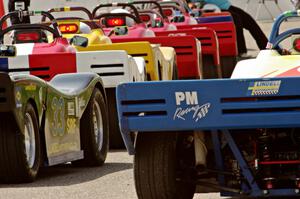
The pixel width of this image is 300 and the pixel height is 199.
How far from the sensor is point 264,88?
841 cm

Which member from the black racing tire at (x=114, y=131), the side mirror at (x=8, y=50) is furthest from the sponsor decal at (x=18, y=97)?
the black racing tire at (x=114, y=131)

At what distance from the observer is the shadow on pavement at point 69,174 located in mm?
11312

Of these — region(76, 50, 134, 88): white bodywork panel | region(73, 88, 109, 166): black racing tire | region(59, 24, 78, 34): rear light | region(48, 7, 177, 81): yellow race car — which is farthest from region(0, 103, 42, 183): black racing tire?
region(59, 24, 78, 34): rear light

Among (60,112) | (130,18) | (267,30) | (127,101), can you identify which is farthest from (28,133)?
(267,30)

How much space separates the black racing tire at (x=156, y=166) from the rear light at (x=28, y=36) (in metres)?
7.12

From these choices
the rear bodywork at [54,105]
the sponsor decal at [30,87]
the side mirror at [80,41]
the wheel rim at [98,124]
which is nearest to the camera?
the rear bodywork at [54,105]

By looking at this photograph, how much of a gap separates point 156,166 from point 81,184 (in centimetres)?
246

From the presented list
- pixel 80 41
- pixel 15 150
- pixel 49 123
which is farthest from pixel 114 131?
pixel 15 150

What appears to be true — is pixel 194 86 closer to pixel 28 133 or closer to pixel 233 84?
pixel 233 84

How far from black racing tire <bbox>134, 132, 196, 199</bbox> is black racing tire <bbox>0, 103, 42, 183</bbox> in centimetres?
228

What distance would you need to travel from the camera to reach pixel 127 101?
864 centimetres

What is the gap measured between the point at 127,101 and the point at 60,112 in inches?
140

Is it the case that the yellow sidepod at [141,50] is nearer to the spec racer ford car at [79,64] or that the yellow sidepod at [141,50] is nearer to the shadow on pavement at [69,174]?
the spec racer ford car at [79,64]

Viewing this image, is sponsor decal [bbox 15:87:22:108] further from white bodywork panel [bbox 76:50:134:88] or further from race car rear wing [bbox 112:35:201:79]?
race car rear wing [bbox 112:35:201:79]
